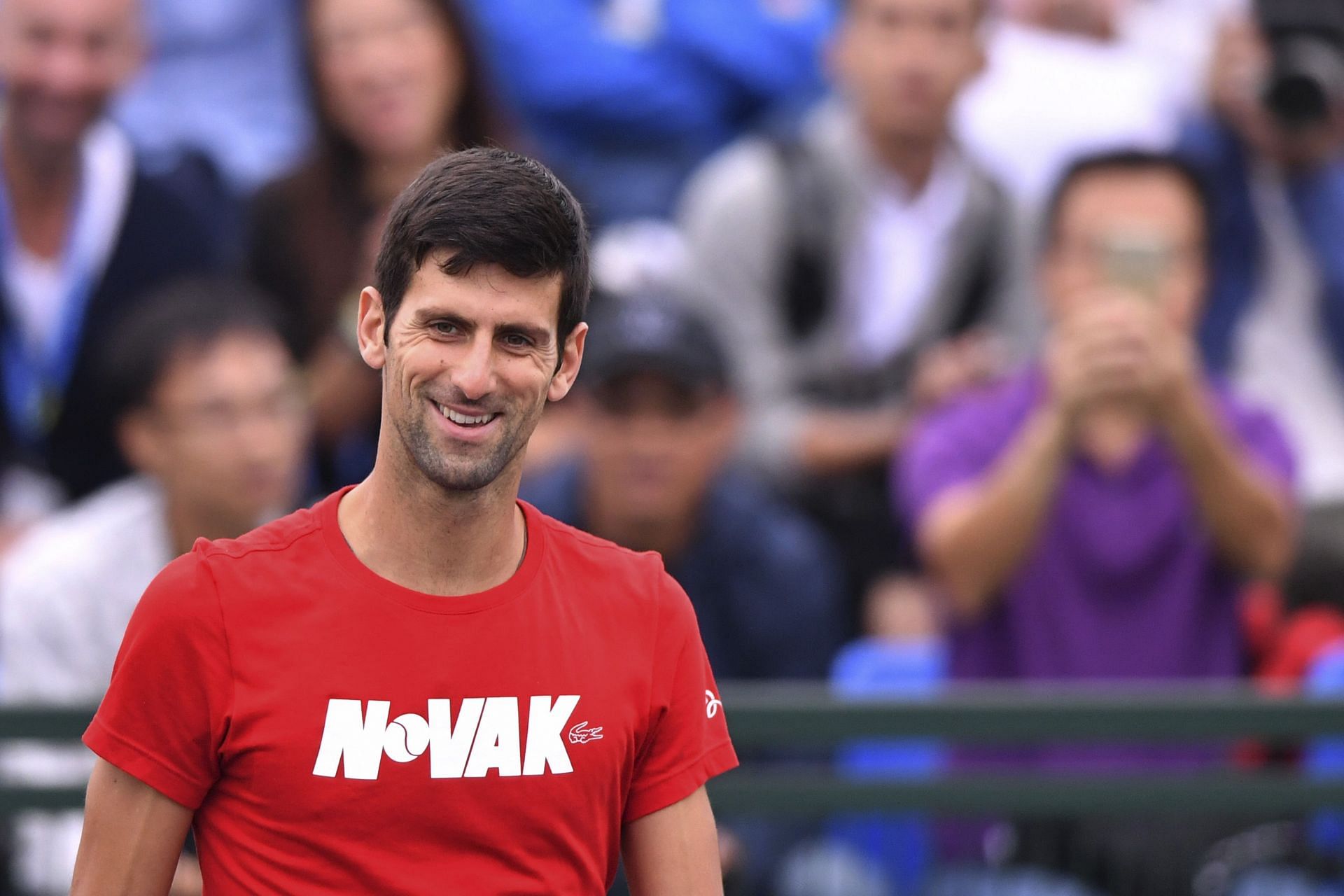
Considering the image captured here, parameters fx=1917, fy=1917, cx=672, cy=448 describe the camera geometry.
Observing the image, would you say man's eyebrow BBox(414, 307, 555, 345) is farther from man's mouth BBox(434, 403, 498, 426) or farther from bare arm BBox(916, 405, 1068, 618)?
bare arm BBox(916, 405, 1068, 618)

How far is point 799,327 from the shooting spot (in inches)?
227

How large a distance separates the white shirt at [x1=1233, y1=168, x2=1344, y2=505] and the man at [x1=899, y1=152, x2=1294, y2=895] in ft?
4.01

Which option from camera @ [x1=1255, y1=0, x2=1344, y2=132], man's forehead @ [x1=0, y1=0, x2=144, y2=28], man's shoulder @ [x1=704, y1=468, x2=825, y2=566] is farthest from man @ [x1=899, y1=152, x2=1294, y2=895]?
man's forehead @ [x1=0, y1=0, x2=144, y2=28]

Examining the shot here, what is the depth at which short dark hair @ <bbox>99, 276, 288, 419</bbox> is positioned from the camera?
5023 millimetres

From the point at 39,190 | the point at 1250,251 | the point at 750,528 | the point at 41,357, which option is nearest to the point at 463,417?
the point at 750,528

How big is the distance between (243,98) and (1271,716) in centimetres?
395

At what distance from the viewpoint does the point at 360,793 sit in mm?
2305

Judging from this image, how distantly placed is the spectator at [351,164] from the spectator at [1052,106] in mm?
1722

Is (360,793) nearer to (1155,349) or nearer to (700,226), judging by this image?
(1155,349)

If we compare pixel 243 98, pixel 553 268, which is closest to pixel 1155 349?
pixel 553 268

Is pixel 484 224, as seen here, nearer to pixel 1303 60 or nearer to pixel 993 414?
pixel 993 414

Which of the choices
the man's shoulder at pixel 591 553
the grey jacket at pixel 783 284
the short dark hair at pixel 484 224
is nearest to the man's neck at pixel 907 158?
→ the grey jacket at pixel 783 284

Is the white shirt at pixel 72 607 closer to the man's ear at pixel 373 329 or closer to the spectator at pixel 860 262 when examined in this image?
the spectator at pixel 860 262

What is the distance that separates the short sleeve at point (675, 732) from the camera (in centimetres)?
249
